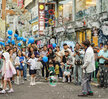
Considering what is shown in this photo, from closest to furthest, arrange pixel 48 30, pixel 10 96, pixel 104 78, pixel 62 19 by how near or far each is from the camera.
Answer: pixel 10 96 → pixel 104 78 → pixel 62 19 → pixel 48 30

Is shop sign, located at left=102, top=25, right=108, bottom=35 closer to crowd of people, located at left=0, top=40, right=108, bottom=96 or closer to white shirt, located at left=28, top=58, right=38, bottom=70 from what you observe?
crowd of people, located at left=0, top=40, right=108, bottom=96

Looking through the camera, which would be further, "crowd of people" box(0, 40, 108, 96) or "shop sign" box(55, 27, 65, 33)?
"shop sign" box(55, 27, 65, 33)

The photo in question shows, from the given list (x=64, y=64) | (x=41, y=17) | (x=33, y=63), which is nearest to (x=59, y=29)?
(x=41, y=17)

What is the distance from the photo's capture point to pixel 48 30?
36.7m

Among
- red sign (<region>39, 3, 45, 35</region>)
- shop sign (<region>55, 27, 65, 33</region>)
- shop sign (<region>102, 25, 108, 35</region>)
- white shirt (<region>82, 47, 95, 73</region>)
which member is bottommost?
white shirt (<region>82, 47, 95, 73</region>)

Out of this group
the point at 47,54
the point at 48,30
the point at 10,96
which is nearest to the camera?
the point at 10,96

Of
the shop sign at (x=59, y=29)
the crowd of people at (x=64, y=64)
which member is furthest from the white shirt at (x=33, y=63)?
the shop sign at (x=59, y=29)

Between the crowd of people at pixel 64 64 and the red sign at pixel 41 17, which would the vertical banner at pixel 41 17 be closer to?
the red sign at pixel 41 17

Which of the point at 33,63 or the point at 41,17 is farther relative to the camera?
the point at 41,17

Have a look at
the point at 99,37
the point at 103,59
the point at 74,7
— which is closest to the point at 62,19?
the point at 74,7

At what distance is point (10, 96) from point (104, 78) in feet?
13.9

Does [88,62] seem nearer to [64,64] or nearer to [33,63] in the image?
[33,63]

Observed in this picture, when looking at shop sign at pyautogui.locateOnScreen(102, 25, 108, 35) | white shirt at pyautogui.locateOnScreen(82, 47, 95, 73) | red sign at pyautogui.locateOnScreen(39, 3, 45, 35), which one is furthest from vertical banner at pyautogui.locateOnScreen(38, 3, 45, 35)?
white shirt at pyautogui.locateOnScreen(82, 47, 95, 73)

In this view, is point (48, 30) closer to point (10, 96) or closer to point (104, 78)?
point (104, 78)
